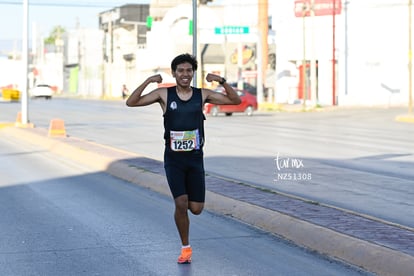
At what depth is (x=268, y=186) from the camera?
51.3 feet

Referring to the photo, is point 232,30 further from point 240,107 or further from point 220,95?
point 220,95

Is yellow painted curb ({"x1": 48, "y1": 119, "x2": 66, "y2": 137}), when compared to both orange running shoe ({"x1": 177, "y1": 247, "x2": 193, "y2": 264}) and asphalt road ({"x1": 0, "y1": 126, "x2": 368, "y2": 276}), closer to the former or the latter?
asphalt road ({"x1": 0, "y1": 126, "x2": 368, "y2": 276})

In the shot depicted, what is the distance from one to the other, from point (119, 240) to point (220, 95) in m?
2.24

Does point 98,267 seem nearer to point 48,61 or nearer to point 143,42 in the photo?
point 143,42

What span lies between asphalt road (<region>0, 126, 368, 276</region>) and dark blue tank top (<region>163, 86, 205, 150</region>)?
136 cm

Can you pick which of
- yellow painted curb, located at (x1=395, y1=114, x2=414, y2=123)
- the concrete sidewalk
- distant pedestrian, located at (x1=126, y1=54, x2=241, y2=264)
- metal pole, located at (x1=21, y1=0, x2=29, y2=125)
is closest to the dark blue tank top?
distant pedestrian, located at (x1=126, y1=54, x2=241, y2=264)

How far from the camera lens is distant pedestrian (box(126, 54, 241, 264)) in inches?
349

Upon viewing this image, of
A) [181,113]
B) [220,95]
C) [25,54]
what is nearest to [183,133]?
[181,113]

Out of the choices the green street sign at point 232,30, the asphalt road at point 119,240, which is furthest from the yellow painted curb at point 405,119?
the asphalt road at point 119,240

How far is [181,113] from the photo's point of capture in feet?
29.0

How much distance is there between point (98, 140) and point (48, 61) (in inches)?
5471

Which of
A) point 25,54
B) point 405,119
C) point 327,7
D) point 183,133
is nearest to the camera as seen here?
point 183,133

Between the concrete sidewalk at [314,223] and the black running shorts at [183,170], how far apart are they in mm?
1606

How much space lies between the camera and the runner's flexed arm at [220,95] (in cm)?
907
